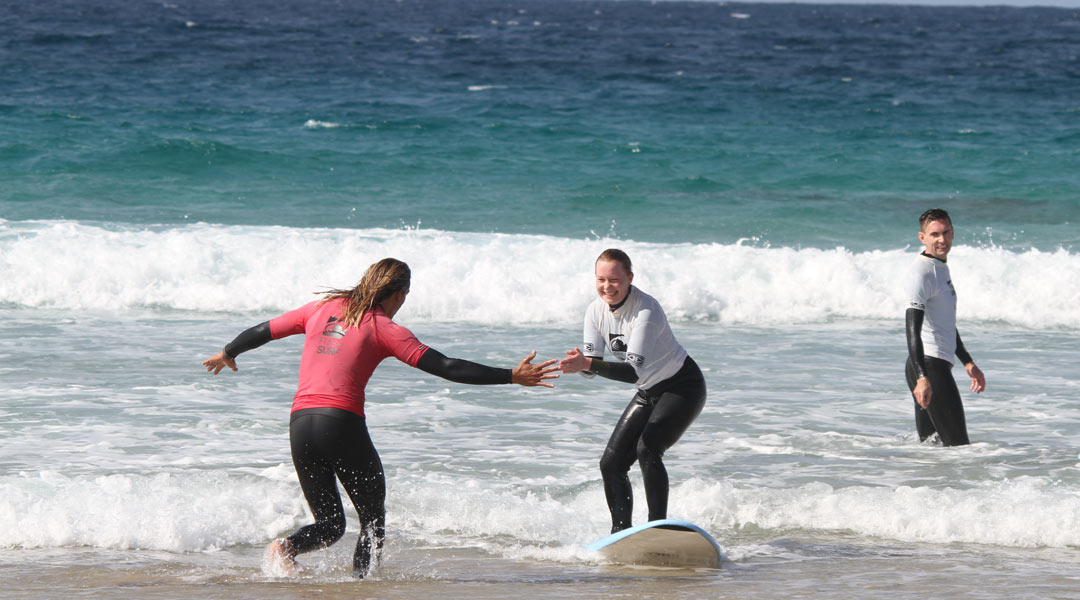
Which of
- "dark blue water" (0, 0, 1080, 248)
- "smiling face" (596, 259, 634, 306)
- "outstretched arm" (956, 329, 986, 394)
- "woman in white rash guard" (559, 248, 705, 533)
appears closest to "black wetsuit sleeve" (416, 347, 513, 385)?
"woman in white rash guard" (559, 248, 705, 533)

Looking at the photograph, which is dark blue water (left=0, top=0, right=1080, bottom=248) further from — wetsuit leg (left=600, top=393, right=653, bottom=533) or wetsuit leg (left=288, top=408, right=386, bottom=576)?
wetsuit leg (left=288, top=408, right=386, bottom=576)

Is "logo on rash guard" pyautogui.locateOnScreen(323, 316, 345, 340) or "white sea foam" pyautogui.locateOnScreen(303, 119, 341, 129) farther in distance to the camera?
"white sea foam" pyautogui.locateOnScreen(303, 119, 341, 129)

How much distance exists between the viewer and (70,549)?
20.5 feet

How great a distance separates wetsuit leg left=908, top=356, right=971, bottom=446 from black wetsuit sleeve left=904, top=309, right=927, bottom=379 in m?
0.19

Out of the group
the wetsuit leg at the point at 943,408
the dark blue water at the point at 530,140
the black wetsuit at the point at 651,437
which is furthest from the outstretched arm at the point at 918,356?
the dark blue water at the point at 530,140

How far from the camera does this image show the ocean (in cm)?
635

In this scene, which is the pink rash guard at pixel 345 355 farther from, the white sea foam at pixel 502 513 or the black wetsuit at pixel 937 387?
the black wetsuit at pixel 937 387

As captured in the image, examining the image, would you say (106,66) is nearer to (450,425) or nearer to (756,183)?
(756,183)

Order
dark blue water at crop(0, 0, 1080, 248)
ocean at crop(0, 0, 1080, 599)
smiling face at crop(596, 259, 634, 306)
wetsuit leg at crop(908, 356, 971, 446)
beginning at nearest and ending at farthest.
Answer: smiling face at crop(596, 259, 634, 306) → ocean at crop(0, 0, 1080, 599) → wetsuit leg at crop(908, 356, 971, 446) → dark blue water at crop(0, 0, 1080, 248)

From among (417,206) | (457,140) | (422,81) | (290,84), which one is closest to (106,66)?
(290,84)

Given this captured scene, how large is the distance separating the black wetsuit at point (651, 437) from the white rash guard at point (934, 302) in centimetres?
192

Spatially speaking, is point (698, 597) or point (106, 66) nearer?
point (698, 597)

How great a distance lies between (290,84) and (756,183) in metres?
16.1

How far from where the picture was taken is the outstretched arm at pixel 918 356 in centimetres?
695
